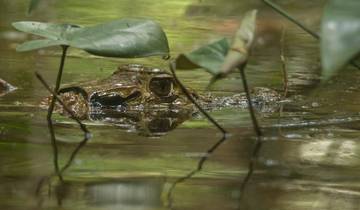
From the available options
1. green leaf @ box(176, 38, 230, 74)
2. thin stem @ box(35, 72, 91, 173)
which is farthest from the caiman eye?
green leaf @ box(176, 38, 230, 74)

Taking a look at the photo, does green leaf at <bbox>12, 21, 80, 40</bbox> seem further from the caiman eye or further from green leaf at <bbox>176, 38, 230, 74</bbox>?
the caiman eye

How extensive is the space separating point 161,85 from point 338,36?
151 centimetres

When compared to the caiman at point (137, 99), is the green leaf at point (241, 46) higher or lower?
higher

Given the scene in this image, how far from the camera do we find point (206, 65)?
5.81ft

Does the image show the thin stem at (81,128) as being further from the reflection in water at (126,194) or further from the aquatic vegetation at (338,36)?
the aquatic vegetation at (338,36)

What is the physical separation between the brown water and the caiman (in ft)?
0.31

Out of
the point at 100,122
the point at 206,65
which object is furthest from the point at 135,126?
the point at 206,65

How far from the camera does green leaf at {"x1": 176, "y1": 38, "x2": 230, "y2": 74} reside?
1775 millimetres

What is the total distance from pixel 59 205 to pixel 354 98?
4.62 ft

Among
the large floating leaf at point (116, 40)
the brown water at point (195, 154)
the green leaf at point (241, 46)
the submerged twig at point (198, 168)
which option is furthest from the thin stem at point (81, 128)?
the green leaf at point (241, 46)

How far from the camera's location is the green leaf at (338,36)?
4.01 feet

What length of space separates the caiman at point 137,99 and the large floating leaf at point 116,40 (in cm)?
43

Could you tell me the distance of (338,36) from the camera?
4.14 feet

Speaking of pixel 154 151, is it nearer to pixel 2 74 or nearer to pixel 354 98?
pixel 354 98
